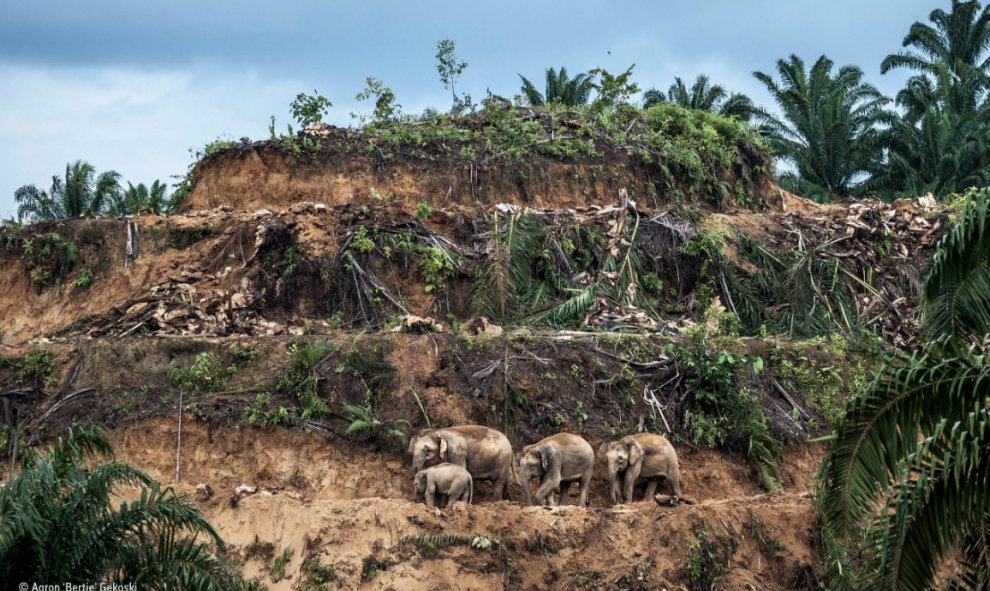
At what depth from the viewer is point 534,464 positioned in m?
17.5

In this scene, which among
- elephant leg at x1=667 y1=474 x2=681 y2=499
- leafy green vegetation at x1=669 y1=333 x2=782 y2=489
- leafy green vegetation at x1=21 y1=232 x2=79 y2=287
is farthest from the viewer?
leafy green vegetation at x1=21 y1=232 x2=79 y2=287

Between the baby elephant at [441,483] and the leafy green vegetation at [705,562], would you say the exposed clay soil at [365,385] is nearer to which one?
the leafy green vegetation at [705,562]

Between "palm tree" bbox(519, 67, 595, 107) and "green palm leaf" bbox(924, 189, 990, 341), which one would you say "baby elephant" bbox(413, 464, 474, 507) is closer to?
"green palm leaf" bbox(924, 189, 990, 341)

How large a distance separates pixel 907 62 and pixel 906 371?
4568 cm

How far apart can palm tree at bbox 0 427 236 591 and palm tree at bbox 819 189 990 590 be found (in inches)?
270

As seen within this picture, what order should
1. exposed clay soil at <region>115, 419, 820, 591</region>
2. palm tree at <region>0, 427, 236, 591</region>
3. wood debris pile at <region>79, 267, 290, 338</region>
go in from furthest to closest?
1. wood debris pile at <region>79, 267, 290, 338</region>
2. exposed clay soil at <region>115, 419, 820, 591</region>
3. palm tree at <region>0, 427, 236, 591</region>

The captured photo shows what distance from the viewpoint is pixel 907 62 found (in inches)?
2087

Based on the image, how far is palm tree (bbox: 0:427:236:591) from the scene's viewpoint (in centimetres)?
1228

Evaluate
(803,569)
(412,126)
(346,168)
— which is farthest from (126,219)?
(803,569)

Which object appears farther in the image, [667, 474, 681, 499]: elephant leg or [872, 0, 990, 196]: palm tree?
[872, 0, 990, 196]: palm tree

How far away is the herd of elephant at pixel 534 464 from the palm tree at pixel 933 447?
5952 millimetres

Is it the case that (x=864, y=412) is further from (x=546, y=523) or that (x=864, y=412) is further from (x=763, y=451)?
(x=763, y=451)

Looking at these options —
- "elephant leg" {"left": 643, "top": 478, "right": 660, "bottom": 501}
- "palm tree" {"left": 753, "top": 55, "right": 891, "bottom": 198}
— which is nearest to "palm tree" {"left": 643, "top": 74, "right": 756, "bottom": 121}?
"palm tree" {"left": 753, "top": 55, "right": 891, "bottom": 198}

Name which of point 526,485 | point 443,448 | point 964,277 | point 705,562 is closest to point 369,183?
point 443,448
